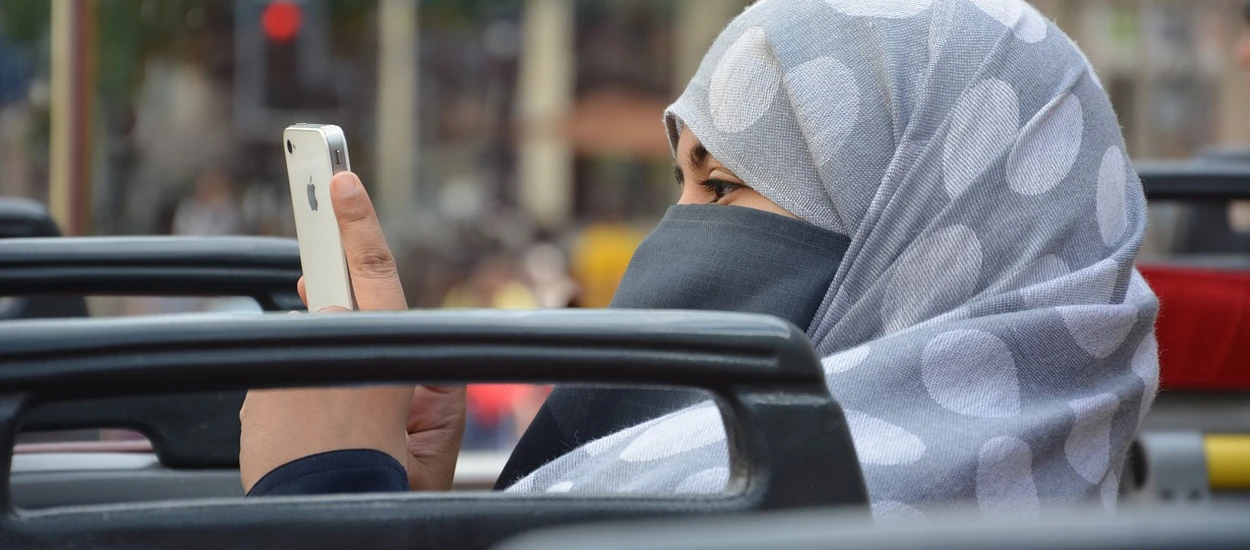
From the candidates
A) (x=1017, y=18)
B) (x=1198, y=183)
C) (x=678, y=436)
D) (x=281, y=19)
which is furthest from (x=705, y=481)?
(x=281, y=19)

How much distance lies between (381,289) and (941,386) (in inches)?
20.6

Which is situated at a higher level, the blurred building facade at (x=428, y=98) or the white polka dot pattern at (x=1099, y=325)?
the white polka dot pattern at (x=1099, y=325)

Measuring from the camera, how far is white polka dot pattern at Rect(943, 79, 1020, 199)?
4.98ft

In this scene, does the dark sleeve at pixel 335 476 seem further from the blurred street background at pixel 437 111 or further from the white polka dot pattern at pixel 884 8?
the blurred street background at pixel 437 111

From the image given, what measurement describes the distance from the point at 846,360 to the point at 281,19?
29.5 feet

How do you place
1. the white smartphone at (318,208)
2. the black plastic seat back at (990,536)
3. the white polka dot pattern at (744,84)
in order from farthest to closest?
the white polka dot pattern at (744,84) < the white smartphone at (318,208) < the black plastic seat back at (990,536)

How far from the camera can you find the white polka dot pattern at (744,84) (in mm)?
1662

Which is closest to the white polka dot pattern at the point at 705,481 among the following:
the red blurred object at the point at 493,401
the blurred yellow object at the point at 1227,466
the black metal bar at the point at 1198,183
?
the black metal bar at the point at 1198,183

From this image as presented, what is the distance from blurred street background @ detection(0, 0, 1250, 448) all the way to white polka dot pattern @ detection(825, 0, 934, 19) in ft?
1.31

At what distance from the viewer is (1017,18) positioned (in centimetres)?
166

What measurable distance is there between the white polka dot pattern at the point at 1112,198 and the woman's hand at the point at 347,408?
741 mm

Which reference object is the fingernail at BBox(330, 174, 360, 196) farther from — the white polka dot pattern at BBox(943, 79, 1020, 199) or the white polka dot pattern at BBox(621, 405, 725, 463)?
the white polka dot pattern at BBox(943, 79, 1020, 199)

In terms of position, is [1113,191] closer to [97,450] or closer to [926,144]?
[926,144]

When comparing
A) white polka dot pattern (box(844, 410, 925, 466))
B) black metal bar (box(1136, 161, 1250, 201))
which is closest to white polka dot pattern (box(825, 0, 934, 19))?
white polka dot pattern (box(844, 410, 925, 466))
